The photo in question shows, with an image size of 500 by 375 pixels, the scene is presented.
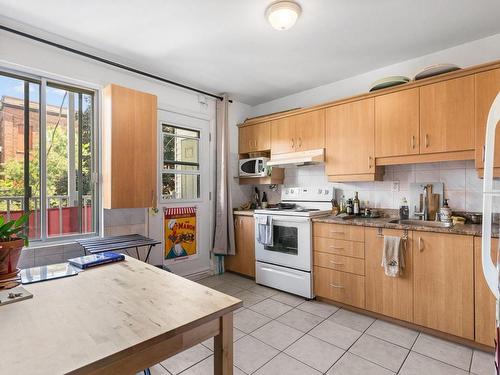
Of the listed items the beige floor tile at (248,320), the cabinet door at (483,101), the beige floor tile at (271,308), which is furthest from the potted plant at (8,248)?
the cabinet door at (483,101)

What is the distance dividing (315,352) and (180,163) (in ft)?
8.30

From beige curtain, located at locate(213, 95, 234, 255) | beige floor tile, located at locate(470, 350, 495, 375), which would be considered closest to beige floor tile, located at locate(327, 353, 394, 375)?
beige floor tile, located at locate(470, 350, 495, 375)

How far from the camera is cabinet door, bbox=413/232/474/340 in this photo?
81.2 inches

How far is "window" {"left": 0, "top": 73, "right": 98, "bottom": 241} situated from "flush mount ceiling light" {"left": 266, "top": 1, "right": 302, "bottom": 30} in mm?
1951

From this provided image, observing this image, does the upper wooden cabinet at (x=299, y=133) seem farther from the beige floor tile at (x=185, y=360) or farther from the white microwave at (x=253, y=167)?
the beige floor tile at (x=185, y=360)

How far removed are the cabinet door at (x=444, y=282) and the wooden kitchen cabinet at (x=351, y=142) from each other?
2.83ft

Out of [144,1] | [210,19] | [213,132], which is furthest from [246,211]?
[144,1]

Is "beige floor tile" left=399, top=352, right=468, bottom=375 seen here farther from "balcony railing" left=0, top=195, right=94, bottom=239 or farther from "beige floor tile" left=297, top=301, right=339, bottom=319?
A: "balcony railing" left=0, top=195, right=94, bottom=239

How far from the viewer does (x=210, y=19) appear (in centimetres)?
213

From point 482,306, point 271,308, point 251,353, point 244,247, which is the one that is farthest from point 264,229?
point 482,306

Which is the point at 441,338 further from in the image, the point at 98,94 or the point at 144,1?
the point at 98,94

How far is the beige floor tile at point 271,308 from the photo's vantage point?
2668mm

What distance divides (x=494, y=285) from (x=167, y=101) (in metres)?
3.32

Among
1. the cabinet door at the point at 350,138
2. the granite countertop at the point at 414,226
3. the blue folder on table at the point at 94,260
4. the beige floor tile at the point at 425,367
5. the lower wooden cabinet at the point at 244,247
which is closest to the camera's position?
the blue folder on table at the point at 94,260
